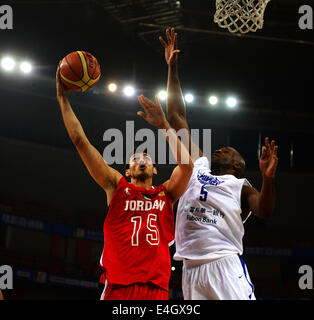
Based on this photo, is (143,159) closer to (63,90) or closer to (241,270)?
(63,90)

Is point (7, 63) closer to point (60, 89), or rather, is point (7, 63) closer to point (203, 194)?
point (60, 89)

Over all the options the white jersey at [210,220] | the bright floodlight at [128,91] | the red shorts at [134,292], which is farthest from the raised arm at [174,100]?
the bright floodlight at [128,91]

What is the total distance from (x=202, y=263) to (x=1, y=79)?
1030cm

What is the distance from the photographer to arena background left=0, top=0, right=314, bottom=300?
11.1 metres

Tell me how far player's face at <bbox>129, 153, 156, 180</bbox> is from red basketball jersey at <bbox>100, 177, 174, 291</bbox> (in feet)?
0.46

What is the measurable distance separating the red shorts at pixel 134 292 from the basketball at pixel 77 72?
1541mm

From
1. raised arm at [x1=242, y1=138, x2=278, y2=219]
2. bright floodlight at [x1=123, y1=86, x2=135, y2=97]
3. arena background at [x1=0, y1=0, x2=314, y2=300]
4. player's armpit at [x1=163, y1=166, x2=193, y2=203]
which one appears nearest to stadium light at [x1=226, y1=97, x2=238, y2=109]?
arena background at [x1=0, y1=0, x2=314, y2=300]

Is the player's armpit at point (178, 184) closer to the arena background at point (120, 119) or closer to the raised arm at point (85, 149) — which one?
the raised arm at point (85, 149)

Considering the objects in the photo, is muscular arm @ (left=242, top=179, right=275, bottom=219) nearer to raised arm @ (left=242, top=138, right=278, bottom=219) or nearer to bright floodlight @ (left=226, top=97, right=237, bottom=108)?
raised arm @ (left=242, top=138, right=278, bottom=219)

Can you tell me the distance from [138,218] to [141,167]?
47cm
